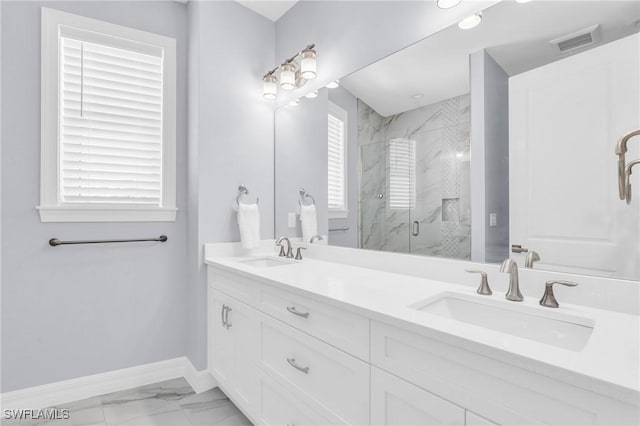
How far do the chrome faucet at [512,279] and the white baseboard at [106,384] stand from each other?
6.15 feet

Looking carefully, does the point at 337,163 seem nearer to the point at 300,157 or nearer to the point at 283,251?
the point at 300,157

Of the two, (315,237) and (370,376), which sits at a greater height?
(315,237)

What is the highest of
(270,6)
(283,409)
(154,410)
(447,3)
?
(270,6)

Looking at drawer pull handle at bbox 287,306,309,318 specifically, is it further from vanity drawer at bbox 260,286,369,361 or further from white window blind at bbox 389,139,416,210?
→ white window blind at bbox 389,139,416,210

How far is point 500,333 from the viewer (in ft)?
2.56

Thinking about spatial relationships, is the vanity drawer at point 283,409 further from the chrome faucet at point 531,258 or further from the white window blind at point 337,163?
the white window blind at point 337,163

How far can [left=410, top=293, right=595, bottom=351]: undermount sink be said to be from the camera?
0.90 metres

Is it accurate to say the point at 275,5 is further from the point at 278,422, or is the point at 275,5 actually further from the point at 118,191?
the point at 278,422

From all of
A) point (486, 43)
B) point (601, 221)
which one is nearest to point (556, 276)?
point (601, 221)

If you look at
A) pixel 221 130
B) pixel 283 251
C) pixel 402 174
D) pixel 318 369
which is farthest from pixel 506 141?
pixel 221 130

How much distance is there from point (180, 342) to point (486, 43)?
8.32 ft

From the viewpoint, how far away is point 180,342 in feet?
7.63

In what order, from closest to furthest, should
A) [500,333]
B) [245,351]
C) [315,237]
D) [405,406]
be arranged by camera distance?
[500,333], [405,406], [245,351], [315,237]

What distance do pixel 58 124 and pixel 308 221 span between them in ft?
5.32
